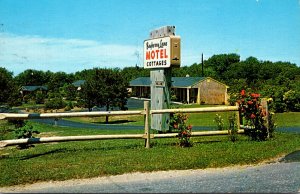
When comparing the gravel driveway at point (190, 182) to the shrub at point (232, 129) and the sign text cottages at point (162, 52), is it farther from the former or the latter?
Result: the sign text cottages at point (162, 52)

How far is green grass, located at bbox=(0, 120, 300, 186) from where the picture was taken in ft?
26.6

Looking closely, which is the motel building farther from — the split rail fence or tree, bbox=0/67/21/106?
the split rail fence

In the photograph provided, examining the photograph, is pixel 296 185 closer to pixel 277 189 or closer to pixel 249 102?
pixel 277 189

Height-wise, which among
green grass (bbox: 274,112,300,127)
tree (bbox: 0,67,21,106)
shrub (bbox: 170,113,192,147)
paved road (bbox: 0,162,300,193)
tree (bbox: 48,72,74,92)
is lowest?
paved road (bbox: 0,162,300,193)

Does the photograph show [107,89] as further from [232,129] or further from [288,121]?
[232,129]

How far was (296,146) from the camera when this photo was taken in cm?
1080

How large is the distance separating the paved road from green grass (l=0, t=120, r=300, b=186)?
1.19 feet

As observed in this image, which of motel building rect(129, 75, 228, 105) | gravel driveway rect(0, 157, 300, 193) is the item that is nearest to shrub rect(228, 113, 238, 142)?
gravel driveway rect(0, 157, 300, 193)

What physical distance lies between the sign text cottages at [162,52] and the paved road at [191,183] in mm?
5232

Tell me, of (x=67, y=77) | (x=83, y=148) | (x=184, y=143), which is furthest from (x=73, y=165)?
(x=67, y=77)

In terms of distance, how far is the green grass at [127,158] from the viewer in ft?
26.6

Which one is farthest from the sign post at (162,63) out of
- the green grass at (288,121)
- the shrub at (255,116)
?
the green grass at (288,121)

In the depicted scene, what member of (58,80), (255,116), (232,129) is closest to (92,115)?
(232,129)

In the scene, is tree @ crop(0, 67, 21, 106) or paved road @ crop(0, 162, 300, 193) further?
tree @ crop(0, 67, 21, 106)
